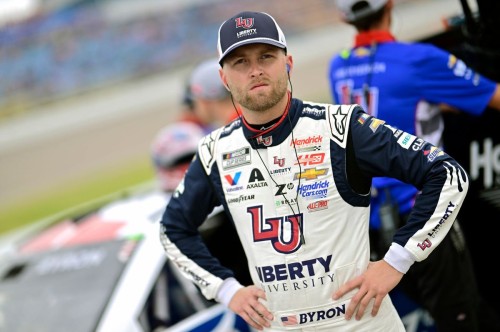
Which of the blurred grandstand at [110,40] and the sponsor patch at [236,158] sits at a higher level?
the sponsor patch at [236,158]

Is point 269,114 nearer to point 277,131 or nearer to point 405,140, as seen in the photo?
point 277,131

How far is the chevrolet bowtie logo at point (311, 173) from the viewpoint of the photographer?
2.46 m

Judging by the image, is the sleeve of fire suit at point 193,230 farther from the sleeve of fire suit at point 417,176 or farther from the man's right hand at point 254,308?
the sleeve of fire suit at point 417,176

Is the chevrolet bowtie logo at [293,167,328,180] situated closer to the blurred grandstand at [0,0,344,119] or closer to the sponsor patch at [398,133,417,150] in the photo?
the sponsor patch at [398,133,417,150]

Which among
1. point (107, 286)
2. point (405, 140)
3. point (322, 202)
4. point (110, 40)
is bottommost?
point (110, 40)

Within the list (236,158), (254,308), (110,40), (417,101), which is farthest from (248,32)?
(110,40)

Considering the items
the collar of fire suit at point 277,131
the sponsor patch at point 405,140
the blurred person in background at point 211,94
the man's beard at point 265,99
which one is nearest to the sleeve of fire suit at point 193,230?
the collar of fire suit at point 277,131

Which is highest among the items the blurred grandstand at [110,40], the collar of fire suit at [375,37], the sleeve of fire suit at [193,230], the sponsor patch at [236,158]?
the collar of fire suit at [375,37]

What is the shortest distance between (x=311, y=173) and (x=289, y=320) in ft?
1.68

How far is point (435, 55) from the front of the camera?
123 inches

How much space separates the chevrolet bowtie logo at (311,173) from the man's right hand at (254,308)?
43 cm

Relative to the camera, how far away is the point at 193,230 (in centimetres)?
281

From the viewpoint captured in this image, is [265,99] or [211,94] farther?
[211,94]

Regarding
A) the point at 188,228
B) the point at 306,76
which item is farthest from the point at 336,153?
the point at 306,76
